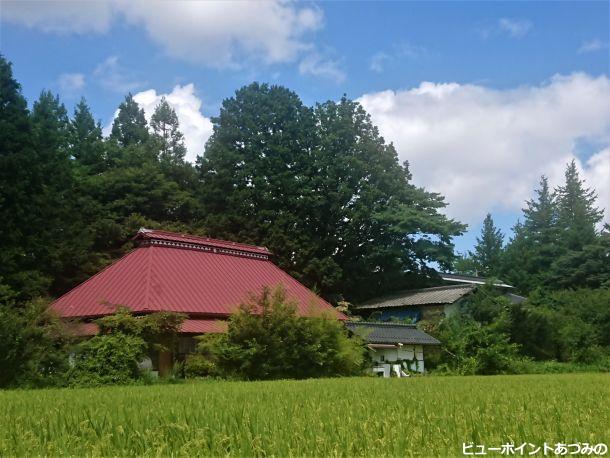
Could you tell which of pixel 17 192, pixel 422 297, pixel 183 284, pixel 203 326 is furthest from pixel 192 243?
pixel 422 297

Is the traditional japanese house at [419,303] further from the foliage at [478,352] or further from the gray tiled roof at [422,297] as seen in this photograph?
the foliage at [478,352]

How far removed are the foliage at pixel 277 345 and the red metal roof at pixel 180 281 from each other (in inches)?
36.1

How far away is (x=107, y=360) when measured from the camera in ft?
53.4

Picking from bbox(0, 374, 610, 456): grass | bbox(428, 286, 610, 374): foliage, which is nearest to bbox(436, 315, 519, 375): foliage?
bbox(428, 286, 610, 374): foliage

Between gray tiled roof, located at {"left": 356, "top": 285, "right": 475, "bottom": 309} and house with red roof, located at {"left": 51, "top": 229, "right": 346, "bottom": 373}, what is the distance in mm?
6962

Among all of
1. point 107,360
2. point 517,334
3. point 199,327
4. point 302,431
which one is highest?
point 199,327

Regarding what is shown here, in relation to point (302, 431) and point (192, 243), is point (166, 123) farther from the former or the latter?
point (302, 431)

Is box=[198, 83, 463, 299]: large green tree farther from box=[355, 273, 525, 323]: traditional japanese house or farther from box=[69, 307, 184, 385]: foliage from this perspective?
box=[69, 307, 184, 385]: foliage

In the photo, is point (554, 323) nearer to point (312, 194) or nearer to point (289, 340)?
point (312, 194)

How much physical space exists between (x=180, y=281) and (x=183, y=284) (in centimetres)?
21

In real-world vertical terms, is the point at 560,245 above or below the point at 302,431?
above

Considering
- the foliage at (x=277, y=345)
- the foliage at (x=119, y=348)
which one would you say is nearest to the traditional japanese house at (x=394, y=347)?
the foliage at (x=277, y=345)

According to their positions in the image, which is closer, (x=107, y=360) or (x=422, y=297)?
(x=107, y=360)

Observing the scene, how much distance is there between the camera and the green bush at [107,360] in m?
15.8
